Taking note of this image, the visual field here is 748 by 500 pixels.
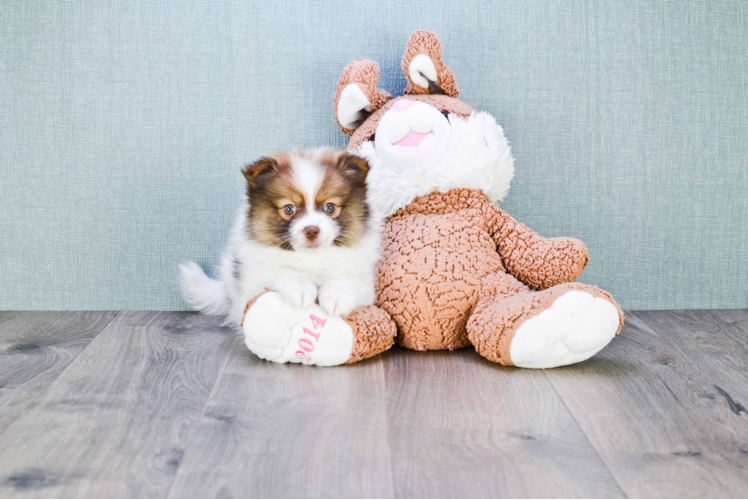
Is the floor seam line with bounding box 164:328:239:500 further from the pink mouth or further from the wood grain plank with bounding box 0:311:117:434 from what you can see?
the pink mouth

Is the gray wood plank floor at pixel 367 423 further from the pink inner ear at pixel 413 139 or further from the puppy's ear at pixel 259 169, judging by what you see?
the pink inner ear at pixel 413 139

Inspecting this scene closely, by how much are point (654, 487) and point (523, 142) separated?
1.25 meters

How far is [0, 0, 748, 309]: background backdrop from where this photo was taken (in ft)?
6.13

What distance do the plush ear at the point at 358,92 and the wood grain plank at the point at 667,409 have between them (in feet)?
2.92

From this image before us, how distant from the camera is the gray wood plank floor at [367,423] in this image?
92 cm

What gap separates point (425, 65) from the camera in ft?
5.50

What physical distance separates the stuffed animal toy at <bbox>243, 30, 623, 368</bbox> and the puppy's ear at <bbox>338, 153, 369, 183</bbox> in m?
0.11

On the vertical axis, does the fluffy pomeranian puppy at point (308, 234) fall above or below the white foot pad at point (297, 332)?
above

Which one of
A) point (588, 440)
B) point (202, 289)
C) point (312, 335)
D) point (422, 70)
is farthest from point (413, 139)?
point (588, 440)

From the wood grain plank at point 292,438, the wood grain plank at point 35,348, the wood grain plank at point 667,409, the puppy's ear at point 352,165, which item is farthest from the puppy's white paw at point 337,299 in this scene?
the wood grain plank at point 35,348

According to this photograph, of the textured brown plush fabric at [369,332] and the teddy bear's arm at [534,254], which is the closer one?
the textured brown plush fabric at [369,332]

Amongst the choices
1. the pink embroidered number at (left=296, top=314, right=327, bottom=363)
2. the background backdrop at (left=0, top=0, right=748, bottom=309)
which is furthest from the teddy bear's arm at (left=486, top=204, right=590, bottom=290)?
the pink embroidered number at (left=296, top=314, right=327, bottom=363)

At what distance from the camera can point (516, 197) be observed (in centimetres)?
195

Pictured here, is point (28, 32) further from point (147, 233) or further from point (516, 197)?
point (516, 197)
